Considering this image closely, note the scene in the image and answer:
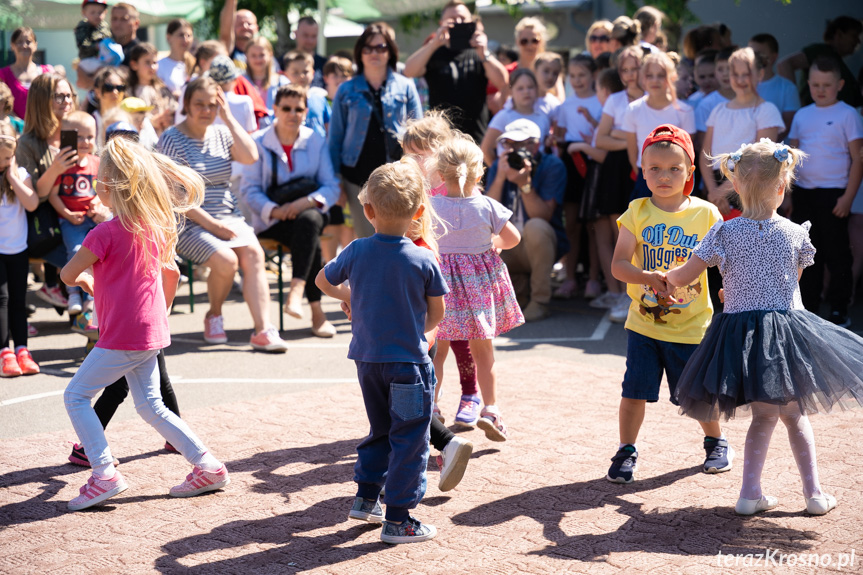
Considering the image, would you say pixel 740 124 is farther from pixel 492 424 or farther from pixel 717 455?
pixel 492 424

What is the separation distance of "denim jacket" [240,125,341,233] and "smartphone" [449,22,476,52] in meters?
1.84

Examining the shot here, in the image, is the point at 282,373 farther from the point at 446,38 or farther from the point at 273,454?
the point at 446,38

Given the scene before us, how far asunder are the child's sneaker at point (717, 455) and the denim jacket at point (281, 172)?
456 cm

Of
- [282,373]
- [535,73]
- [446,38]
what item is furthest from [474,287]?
[535,73]

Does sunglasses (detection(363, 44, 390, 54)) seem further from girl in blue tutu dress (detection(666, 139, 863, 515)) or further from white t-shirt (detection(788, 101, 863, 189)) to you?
girl in blue tutu dress (detection(666, 139, 863, 515))

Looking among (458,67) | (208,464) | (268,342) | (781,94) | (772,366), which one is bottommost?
(208,464)

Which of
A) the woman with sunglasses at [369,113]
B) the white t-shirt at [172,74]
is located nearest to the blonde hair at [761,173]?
the woman with sunglasses at [369,113]

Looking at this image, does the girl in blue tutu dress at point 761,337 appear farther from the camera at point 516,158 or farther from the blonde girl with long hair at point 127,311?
the camera at point 516,158

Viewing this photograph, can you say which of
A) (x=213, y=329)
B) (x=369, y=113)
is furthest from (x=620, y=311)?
(x=213, y=329)

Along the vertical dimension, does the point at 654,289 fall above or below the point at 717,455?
above

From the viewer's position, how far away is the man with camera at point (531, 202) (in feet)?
28.3

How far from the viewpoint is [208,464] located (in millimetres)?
4480

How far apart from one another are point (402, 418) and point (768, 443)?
5.20 feet

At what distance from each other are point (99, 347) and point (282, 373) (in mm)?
2603
